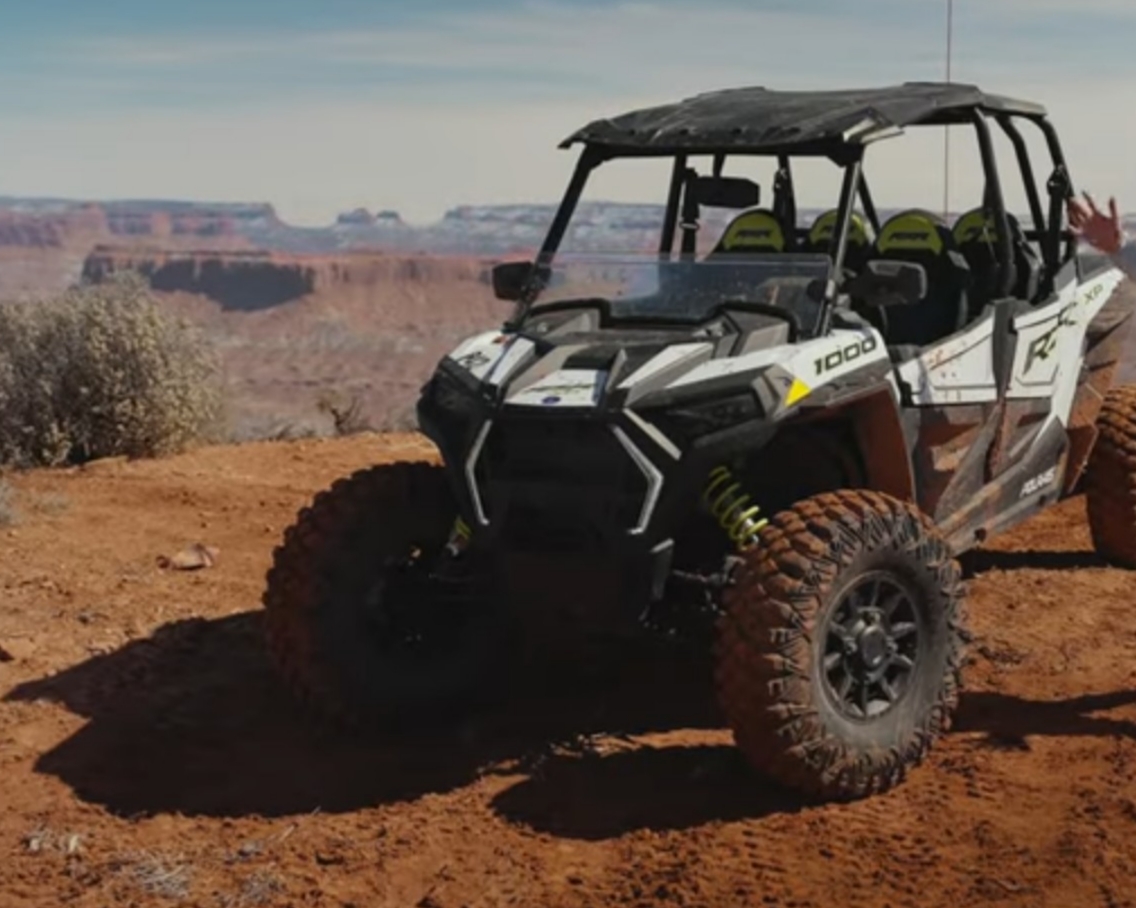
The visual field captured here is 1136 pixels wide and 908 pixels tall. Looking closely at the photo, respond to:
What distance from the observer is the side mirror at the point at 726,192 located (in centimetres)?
707

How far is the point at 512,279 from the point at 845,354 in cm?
147

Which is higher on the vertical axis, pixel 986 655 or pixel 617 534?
pixel 617 534

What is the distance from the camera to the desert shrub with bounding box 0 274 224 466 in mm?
10828

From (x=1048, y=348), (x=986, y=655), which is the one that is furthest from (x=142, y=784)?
(x=1048, y=348)

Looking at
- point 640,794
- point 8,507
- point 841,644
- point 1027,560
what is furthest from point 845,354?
point 8,507

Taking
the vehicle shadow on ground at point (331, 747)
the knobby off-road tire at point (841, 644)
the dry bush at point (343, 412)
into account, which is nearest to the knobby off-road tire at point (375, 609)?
the vehicle shadow on ground at point (331, 747)

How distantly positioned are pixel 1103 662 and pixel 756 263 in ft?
7.00

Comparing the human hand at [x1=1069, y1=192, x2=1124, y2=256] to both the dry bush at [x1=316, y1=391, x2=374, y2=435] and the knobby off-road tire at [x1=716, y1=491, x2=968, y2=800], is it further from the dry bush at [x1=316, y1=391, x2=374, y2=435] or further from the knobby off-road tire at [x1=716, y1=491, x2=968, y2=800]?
the dry bush at [x1=316, y1=391, x2=374, y2=435]

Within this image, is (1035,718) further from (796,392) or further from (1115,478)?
(1115,478)

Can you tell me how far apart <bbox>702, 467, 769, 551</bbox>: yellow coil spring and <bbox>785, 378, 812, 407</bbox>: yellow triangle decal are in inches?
13.0

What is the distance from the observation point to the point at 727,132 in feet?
20.3

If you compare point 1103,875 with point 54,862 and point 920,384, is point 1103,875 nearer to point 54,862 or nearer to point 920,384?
point 920,384

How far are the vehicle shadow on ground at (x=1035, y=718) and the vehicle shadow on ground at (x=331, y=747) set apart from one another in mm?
908

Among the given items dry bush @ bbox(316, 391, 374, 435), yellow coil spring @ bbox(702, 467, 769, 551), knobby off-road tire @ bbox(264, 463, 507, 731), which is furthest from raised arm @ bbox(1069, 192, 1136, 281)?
dry bush @ bbox(316, 391, 374, 435)
